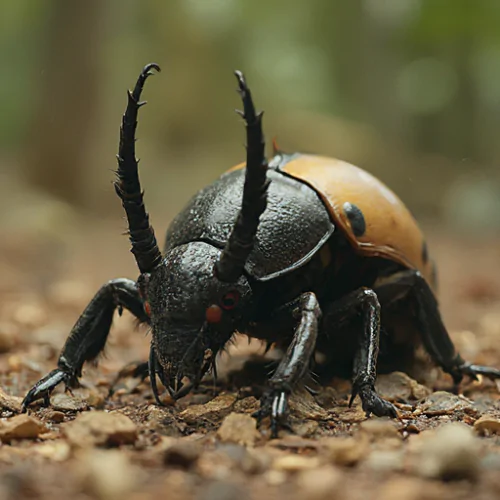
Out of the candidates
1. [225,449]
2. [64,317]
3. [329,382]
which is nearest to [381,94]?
[64,317]

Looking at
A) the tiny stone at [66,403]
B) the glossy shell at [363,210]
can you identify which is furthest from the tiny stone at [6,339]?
the glossy shell at [363,210]

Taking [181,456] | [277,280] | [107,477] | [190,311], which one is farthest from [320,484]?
[277,280]

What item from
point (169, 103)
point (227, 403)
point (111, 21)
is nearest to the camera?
point (227, 403)

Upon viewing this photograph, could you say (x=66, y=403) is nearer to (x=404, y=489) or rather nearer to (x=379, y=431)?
(x=379, y=431)

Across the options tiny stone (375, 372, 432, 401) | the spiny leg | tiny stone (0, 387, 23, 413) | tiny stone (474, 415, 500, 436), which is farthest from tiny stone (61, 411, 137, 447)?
tiny stone (375, 372, 432, 401)

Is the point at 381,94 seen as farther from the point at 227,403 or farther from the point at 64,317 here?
the point at 227,403

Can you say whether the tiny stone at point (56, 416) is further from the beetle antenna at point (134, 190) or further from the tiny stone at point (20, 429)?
the beetle antenna at point (134, 190)
